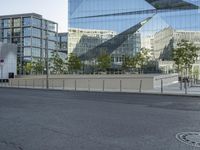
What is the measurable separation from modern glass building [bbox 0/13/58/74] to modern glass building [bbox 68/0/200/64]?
35958 millimetres

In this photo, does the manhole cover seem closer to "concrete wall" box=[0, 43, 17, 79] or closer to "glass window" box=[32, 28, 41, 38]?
"concrete wall" box=[0, 43, 17, 79]

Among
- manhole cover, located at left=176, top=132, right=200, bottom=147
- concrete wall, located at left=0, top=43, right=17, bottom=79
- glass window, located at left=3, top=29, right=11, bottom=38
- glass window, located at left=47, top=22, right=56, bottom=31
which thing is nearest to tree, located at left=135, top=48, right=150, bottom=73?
concrete wall, located at left=0, top=43, right=17, bottom=79

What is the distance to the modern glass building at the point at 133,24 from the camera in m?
86.2

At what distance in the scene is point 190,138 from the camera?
27.3 ft

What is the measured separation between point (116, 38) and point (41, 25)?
173ft

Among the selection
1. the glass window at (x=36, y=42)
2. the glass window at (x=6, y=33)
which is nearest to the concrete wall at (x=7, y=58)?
the glass window at (x=36, y=42)

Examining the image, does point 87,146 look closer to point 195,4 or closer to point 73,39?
point 195,4

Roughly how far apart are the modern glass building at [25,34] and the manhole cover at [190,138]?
120 meters

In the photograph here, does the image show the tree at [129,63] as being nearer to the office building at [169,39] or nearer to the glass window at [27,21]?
the office building at [169,39]

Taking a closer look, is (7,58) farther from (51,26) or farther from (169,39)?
(51,26)

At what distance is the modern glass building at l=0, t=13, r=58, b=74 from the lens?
130m

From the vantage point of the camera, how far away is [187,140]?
809 centimetres

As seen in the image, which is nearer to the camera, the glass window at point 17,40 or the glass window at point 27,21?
the glass window at point 27,21

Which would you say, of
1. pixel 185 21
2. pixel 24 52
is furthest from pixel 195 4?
pixel 24 52
